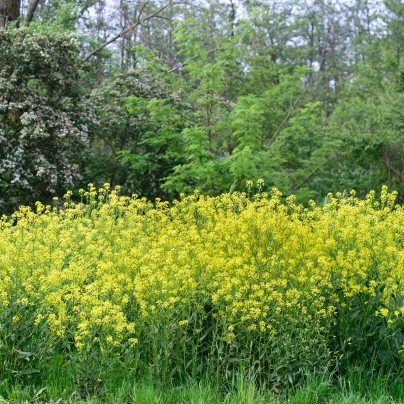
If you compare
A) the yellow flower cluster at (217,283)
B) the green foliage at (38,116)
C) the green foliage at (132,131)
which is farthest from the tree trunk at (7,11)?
the yellow flower cluster at (217,283)

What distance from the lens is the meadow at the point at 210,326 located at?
369cm

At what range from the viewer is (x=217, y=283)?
13.1 ft

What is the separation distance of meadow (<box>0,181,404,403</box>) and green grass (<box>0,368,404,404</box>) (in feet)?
0.04

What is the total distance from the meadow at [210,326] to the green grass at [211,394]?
0.01 meters

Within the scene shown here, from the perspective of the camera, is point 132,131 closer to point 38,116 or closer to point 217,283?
point 38,116

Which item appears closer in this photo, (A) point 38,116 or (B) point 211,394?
(B) point 211,394

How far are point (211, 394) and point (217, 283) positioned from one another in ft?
2.46

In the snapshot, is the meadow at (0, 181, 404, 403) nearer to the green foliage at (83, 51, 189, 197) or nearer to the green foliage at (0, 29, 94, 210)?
the green foliage at (0, 29, 94, 210)

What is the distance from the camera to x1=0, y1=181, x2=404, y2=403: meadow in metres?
3.69

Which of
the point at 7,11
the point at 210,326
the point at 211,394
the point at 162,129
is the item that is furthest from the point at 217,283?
the point at 7,11

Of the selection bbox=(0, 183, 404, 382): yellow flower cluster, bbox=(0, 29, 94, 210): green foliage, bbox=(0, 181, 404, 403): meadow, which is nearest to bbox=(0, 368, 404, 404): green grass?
bbox=(0, 181, 404, 403): meadow

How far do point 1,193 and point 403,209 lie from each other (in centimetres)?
728

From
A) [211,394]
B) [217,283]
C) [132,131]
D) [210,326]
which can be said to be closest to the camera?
[211,394]

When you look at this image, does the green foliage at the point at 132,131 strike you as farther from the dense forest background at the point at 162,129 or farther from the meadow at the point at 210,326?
the meadow at the point at 210,326
